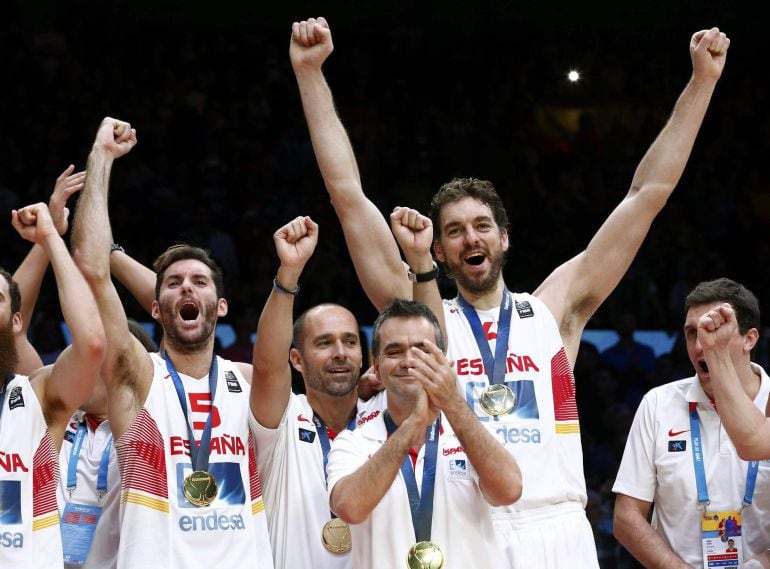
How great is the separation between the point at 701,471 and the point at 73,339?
2.99 meters

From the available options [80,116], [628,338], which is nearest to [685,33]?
[628,338]

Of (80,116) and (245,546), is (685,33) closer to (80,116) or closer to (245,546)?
(80,116)

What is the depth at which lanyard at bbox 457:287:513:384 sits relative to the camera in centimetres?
539

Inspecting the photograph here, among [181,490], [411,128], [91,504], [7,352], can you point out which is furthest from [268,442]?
[411,128]

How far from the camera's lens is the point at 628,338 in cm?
1042

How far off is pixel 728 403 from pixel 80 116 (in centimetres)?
777

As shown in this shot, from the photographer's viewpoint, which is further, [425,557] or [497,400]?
[497,400]

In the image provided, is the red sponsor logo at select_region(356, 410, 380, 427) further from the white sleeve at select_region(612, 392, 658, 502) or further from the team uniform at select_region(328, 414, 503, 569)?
the white sleeve at select_region(612, 392, 658, 502)

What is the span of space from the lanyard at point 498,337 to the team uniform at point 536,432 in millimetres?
24

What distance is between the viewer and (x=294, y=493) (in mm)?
5719

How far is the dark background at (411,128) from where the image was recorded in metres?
10.7

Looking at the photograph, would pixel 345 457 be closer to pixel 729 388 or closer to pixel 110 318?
pixel 110 318

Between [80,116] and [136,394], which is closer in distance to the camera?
[136,394]

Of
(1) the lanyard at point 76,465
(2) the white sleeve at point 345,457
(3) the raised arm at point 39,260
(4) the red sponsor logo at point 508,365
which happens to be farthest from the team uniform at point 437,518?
(3) the raised arm at point 39,260
